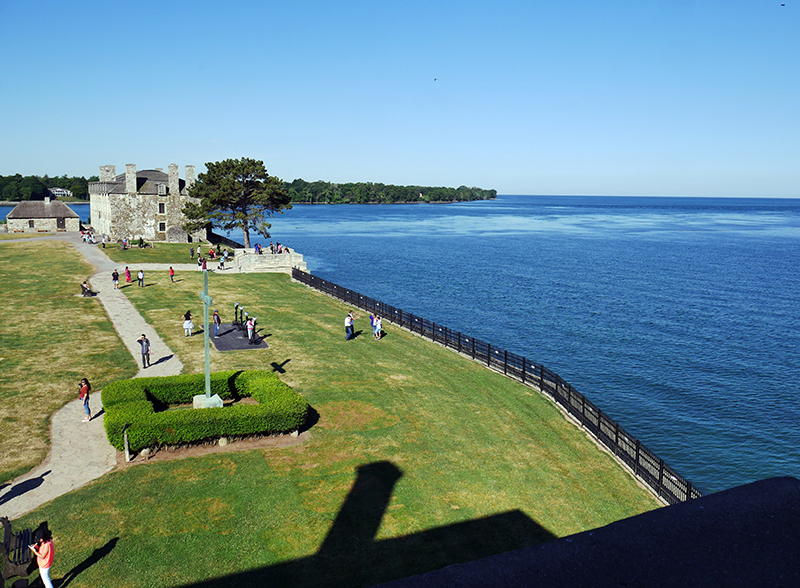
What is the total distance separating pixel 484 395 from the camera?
2475 cm

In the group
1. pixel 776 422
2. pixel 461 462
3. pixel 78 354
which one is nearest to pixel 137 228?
pixel 78 354

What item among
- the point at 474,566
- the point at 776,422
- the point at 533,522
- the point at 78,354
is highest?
the point at 474,566

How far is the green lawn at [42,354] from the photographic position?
1770 cm

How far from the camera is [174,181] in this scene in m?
68.2

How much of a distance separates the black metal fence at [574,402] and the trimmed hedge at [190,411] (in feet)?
37.3

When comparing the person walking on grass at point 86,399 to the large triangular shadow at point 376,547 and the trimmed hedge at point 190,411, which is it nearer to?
the trimmed hedge at point 190,411

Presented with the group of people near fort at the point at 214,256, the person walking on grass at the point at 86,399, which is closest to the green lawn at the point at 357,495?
the person walking on grass at the point at 86,399

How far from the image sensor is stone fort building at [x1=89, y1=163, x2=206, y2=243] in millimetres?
65688

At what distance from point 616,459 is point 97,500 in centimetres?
1677

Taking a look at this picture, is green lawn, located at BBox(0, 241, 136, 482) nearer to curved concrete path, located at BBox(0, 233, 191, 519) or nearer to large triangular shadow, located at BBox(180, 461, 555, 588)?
curved concrete path, located at BBox(0, 233, 191, 519)

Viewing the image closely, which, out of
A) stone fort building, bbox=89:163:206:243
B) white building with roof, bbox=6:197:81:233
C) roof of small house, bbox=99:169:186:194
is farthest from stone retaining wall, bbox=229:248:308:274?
white building with roof, bbox=6:197:81:233

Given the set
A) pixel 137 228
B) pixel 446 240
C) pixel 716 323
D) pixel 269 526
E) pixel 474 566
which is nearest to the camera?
pixel 474 566

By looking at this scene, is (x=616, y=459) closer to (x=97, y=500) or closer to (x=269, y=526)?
(x=269, y=526)

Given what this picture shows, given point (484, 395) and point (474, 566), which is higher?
point (474, 566)
